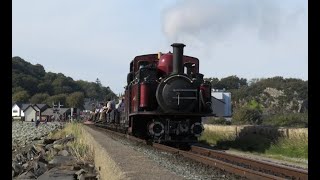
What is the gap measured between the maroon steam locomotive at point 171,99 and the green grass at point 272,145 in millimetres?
2784

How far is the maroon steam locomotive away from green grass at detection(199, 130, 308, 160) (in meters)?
2.78

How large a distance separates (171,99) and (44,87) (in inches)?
5672

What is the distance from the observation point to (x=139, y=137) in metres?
18.4

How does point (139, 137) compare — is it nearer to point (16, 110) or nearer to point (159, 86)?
point (159, 86)

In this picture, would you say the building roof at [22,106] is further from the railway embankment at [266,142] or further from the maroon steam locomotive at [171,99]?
the maroon steam locomotive at [171,99]

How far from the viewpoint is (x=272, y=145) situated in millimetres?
17969

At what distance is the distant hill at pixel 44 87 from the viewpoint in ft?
453

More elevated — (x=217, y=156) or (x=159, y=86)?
(x=159, y=86)

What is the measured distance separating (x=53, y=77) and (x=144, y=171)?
16546 cm

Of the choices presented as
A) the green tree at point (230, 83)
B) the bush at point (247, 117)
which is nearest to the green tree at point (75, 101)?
the green tree at point (230, 83)

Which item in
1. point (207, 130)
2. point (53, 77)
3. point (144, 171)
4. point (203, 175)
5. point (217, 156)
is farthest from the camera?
point (53, 77)

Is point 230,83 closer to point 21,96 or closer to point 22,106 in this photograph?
point 22,106

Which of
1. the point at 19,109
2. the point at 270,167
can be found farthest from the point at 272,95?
the point at 270,167
